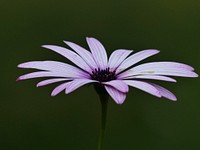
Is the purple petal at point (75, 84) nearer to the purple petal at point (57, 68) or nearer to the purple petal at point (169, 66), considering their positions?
the purple petal at point (57, 68)

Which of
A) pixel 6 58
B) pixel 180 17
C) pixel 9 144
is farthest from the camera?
pixel 180 17

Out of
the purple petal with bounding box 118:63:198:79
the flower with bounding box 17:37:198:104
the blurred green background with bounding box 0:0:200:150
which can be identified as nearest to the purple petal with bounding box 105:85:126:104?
the flower with bounding box 17:37:198:104

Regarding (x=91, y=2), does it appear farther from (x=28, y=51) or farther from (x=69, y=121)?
(x=69, y=121)

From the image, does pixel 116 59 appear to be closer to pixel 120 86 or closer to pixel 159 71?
pixel 159 71

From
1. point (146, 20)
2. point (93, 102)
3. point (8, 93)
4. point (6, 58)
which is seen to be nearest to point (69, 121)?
point (93, 102)

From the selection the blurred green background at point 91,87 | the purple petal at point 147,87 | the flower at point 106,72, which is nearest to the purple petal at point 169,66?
the flower at point 106,72

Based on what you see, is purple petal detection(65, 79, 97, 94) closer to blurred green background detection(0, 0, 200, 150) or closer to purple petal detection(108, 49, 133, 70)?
purple petal detection(108, 49, 133, 70)
